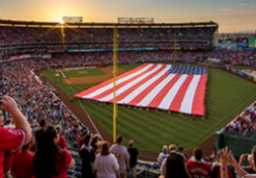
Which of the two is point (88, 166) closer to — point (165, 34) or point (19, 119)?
point (19, 119)

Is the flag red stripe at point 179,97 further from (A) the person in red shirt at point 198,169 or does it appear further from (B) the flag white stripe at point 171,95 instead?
(A) the person in red shirt at point 198,169

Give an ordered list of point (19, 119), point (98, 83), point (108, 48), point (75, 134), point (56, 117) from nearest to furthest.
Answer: point (19, 119), point (75, 134), point (56, 117), point (98, 83), point (108, 48)

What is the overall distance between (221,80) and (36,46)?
32.8 meters

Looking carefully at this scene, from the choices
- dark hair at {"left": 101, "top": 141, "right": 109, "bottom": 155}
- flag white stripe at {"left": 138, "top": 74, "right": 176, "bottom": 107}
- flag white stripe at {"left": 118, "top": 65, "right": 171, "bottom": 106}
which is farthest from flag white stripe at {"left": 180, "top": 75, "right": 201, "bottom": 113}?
dark hair at {"left": 101, "top": 141, "right": 109, "bottom": 155}

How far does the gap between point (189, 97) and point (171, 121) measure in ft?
22.1

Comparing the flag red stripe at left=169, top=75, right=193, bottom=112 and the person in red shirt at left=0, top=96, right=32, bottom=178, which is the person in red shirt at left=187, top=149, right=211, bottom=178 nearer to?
the person in red shirt at left=0, top=96, right=32, bottom=178

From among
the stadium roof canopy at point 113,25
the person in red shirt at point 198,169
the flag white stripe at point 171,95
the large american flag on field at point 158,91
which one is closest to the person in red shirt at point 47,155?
the person in red shirt at point 198,169

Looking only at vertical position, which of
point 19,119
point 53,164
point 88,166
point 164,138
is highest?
point 19,119

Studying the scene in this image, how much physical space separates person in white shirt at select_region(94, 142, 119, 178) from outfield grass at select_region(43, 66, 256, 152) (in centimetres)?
1103

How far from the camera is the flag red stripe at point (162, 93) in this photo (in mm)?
26094

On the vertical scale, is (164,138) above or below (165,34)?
Answer: below

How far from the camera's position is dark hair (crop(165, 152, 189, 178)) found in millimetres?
3408

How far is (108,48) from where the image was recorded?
220ft

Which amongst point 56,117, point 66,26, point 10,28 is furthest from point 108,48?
Answer: point 56,117
